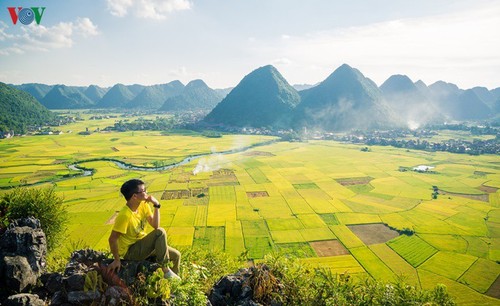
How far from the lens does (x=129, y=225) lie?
680cm

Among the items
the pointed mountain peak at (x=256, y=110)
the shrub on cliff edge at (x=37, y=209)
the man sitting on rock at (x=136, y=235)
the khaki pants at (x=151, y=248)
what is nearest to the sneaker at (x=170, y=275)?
the man sitting on rock at (x=136, y=235)

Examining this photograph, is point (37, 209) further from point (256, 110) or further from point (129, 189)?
point (256, 110)

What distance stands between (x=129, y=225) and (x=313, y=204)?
41576 millimetres

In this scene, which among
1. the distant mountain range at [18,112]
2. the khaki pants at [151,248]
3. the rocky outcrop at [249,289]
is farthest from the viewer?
the distant mountain range at [18,112]

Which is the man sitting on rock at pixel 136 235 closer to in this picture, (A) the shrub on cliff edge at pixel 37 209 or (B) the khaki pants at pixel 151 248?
(B) the khaki pants at pixel 151 248

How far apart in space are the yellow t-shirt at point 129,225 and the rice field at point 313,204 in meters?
7.14

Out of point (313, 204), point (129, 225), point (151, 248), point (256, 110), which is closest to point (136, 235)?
point (129, 225)

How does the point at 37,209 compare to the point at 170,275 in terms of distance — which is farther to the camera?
the point at 37,209

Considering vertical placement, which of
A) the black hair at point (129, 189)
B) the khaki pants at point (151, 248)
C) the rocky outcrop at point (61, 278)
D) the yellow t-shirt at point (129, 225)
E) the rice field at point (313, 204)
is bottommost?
the rice field at point (313, 204)

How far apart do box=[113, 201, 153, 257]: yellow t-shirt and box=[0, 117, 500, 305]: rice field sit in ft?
23.4

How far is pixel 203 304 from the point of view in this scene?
22.4 feet

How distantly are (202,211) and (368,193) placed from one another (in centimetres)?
3188

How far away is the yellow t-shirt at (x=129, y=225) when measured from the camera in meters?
6.50

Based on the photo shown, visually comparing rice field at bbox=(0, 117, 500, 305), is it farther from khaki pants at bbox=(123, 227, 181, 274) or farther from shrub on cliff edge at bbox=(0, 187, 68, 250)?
khaki pants at bbox=(123, 227, 181, 274)
